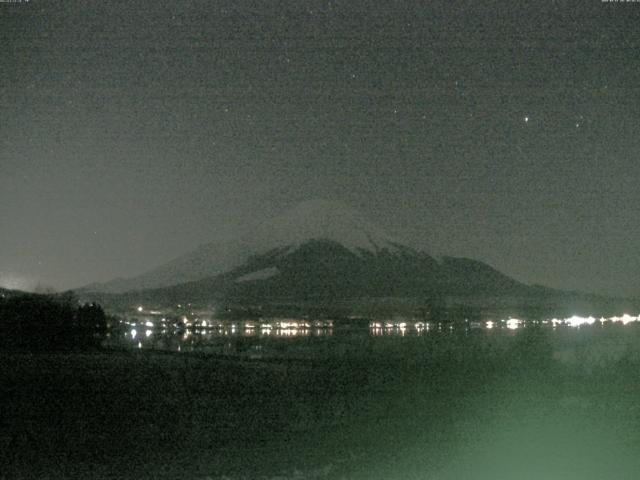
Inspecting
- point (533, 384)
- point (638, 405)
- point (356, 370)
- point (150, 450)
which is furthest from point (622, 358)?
point (150, 450)

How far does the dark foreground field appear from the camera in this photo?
1428 cm

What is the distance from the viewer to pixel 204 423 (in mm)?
18781

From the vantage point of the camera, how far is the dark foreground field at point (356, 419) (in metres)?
14.3

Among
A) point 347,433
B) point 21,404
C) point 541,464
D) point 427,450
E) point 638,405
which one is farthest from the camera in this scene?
point 21,404

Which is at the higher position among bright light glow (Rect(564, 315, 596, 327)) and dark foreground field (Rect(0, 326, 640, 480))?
bright light glow (Rect(564, 315, 596, 327))

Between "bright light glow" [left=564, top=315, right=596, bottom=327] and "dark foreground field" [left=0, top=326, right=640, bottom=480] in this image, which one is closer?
"dark foreground field" [left=0, top=326, right=640, bottom=480]

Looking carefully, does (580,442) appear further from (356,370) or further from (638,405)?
(356,370)

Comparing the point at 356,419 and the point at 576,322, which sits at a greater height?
the point at 576,322

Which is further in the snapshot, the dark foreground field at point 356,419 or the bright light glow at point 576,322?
the bright light glow at point 576,322

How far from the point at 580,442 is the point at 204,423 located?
705cm

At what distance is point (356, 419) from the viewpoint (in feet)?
60.7

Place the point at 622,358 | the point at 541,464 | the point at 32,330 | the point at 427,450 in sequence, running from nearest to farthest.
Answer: the point at 541,464 → the point at 427,450 → the point at 622,358 → the point at 32,330

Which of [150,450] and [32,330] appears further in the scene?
[32,330]

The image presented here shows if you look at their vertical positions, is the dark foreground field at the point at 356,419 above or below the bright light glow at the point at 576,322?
below
